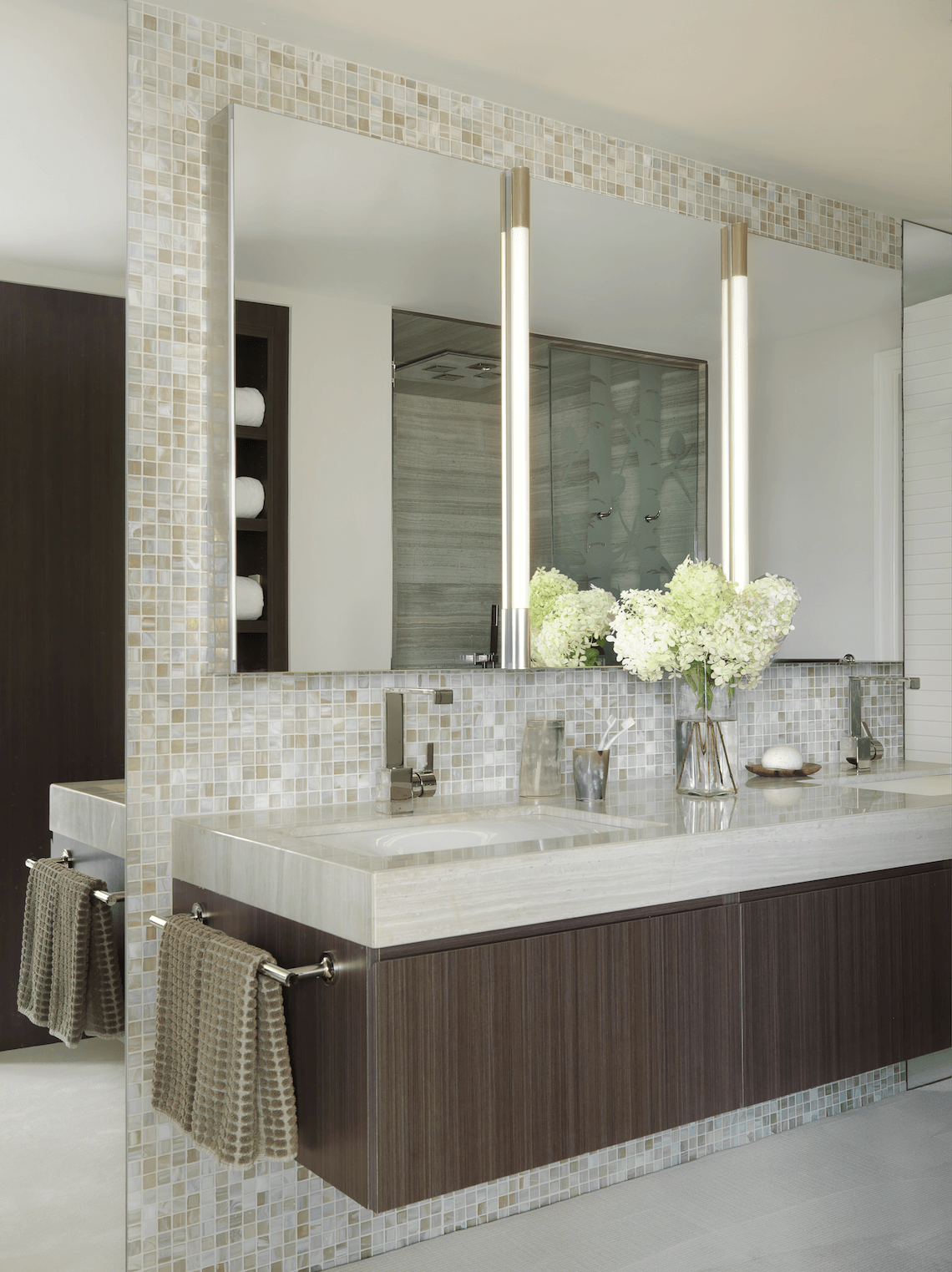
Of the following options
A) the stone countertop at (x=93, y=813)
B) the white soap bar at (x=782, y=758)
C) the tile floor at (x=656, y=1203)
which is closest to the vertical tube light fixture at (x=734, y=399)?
the white soap bar at (x=782, y=758)

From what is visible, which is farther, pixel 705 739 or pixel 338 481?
pixel 705 739

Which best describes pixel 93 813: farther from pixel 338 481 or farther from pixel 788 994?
pixel 788 994

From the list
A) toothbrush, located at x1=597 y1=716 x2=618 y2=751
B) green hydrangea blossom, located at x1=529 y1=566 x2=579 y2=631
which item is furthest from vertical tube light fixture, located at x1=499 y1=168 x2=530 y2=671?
toothbrush, located at x1=597 y1=716 x2=618 y2=751

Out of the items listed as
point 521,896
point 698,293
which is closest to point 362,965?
point 521,896

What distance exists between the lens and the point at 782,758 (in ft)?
9.54

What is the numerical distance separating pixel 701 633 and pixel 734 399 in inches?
29.9

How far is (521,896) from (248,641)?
777 millimetres

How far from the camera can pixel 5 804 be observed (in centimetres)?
205

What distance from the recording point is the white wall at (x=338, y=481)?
2287 millimetres

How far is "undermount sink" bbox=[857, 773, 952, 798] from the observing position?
2.92 metres

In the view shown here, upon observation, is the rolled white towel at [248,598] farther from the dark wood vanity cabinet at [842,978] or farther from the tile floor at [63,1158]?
the dark wood vanity cabinet at [842,978]

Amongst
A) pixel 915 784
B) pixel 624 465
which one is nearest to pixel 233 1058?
pixel 624 465

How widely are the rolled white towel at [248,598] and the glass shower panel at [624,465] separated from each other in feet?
2.33

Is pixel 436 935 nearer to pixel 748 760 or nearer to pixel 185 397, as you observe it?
pixel 185 397
